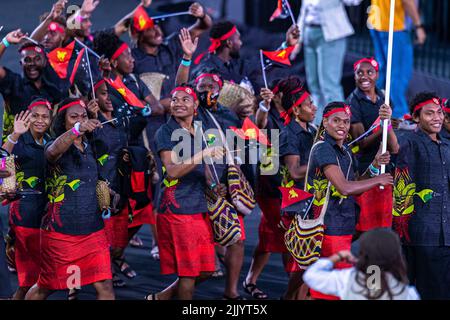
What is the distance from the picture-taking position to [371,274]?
664 cm

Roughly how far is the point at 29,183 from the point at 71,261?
2.33 ft

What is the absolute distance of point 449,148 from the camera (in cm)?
867

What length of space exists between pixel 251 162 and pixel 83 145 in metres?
1.86

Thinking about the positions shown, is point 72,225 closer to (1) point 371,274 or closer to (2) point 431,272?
(2) point 431,272

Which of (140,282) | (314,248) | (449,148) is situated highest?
(449,148)

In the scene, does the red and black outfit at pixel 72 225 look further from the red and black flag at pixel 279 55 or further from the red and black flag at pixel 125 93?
the red and black flag at pixel 279 55

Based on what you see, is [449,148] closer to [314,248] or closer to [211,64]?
[314,248]

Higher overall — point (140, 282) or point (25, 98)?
point (25, 98)

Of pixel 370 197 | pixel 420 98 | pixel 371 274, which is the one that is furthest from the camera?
pixel 370 197

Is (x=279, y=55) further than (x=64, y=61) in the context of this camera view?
Yes

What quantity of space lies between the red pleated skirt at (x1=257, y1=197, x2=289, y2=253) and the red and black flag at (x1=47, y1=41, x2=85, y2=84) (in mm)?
1920

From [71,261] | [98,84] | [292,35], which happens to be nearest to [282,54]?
[292,35]

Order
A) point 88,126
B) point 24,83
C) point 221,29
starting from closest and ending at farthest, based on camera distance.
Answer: point 88,126
point 24,83
point 221,29
